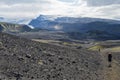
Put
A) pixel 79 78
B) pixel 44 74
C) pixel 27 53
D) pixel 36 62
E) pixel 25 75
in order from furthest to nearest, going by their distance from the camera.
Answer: pixel 27 53
pixel 36 62
pixel 79 78
pixel 44 74
pixel 25 75

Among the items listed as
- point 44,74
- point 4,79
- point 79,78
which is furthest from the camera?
point 79,78

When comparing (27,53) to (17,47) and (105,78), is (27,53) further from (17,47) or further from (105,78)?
(105,78)

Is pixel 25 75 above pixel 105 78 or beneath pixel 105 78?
above

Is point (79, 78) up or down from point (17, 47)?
down

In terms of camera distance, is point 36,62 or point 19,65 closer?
point 19,65

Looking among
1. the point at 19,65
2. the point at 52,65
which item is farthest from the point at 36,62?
the point at 19,65

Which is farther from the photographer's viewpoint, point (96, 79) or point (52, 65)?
point (52, 65)

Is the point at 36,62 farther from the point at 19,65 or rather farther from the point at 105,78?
the point at 105,78

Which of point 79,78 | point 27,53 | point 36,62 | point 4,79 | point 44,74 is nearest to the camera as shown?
point 4,79

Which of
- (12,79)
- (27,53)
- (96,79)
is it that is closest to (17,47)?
(27,53)
